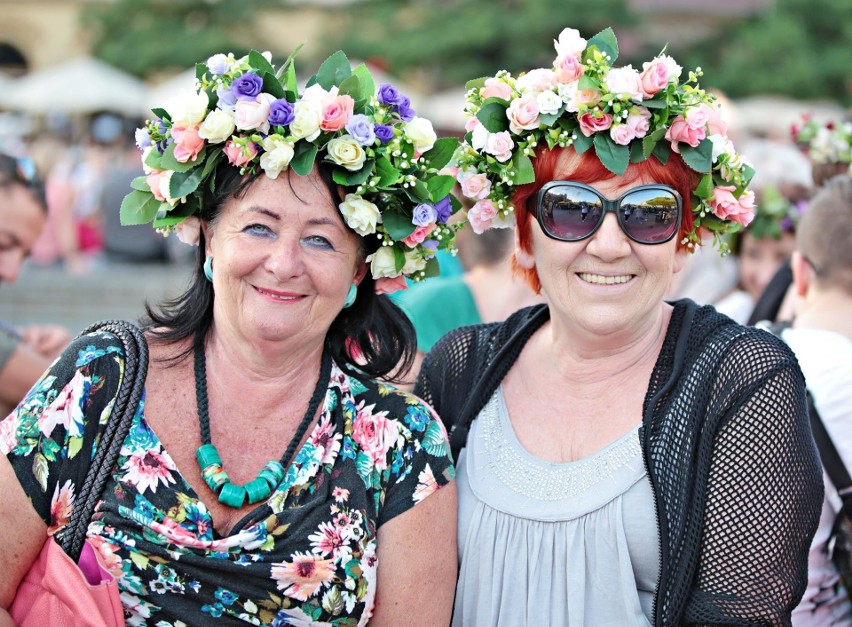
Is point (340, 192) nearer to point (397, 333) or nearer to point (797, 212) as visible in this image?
point (397, 333)

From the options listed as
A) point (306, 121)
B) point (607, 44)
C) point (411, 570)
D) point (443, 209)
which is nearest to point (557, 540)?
point (411, 570)

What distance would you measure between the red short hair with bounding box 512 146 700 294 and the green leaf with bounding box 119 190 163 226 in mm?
1093

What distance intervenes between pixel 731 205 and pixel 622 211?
40 cm

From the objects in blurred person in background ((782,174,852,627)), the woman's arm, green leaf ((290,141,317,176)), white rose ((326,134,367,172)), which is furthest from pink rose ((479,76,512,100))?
blurred person in background ((782,174,852,627))

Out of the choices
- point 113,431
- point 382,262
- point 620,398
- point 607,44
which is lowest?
point 113,431

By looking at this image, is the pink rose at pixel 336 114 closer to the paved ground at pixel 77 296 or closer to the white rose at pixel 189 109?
the white rose at pixel 189 109

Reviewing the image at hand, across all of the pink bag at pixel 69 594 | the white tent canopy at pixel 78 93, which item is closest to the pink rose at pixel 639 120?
the pink bag at pixel 69 594

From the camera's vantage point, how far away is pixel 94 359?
288cm

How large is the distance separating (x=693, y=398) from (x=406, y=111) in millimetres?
1148

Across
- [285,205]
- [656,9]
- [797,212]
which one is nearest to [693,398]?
[285,205]

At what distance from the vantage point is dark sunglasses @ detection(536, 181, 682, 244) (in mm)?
3098

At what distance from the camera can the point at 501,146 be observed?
10.6 ft

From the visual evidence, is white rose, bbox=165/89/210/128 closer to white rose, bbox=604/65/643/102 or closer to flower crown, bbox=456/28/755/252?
flower crown, bbox=456/28/755/252

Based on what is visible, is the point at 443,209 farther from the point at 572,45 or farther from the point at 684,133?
the point at 684,133
